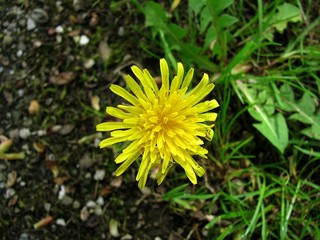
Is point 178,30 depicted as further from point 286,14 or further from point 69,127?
point 69,127

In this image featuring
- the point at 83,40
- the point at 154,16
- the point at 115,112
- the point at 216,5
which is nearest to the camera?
the point at 115,112

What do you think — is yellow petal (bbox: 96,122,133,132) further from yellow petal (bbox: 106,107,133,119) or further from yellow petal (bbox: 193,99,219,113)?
yellow petal (bbox: 193,99,219,113)

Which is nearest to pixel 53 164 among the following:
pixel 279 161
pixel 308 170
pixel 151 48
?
pixel 151 48

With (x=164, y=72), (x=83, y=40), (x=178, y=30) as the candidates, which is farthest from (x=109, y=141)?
(x=83, y=40)

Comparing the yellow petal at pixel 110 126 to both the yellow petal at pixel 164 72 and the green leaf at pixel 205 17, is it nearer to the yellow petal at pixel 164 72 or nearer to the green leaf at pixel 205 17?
the yellow petal at pixel 164 72

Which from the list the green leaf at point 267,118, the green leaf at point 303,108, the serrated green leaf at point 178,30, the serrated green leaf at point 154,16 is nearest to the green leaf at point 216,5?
the serrated green leaf at point 178,30
